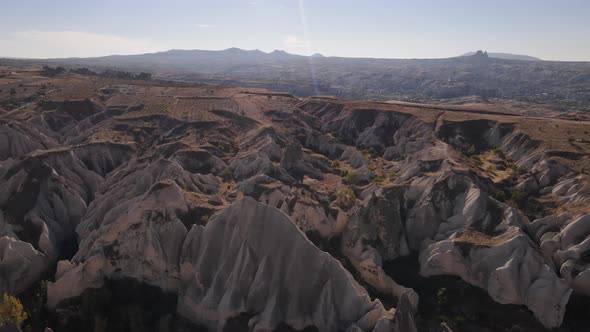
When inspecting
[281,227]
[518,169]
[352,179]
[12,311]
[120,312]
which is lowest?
[120,312]

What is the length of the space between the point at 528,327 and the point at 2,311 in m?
42.1

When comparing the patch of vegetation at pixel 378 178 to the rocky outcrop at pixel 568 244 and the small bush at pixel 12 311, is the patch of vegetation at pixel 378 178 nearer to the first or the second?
the rocky outcrop at pixel 568 244

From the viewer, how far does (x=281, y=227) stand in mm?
35062

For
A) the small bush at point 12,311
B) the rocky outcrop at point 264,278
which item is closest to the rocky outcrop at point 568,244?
the rocky outcrop at point 264,278

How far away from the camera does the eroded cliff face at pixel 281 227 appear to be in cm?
3372

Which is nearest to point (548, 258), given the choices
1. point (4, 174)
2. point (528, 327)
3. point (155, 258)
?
point (528, 327)

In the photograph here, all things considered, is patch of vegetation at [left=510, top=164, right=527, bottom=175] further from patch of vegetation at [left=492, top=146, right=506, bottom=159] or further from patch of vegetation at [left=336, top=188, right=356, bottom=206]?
patch of vegetation at [left=336, top=188, right=356, bottom=206]

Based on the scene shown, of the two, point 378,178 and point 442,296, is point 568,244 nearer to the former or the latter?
point 442,296

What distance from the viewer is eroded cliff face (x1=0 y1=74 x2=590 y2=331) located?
33719mm

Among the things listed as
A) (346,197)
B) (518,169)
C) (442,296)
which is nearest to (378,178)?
(346,197)

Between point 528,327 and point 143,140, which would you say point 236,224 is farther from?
point 143,140

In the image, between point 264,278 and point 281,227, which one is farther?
point 281,227

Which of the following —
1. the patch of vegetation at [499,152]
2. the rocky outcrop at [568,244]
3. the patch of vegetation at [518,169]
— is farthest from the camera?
the patch of vegetation at [499,152]

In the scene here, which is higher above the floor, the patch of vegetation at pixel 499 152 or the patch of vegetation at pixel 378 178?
the patch of vegetation at pixel 499 152
